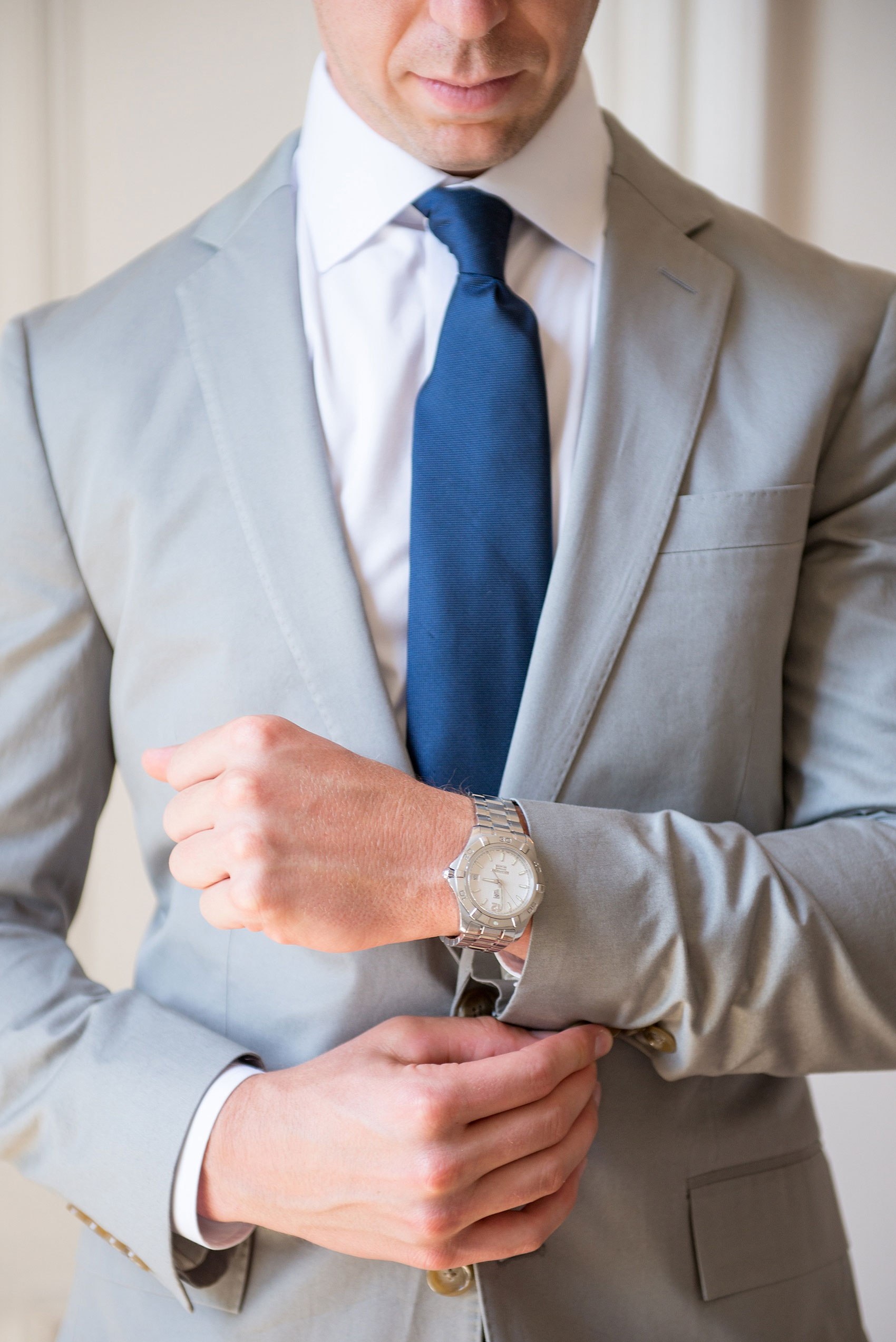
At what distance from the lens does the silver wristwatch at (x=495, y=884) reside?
0.85 metres

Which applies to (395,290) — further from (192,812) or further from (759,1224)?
(759,1224)

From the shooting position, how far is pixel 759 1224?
104cm

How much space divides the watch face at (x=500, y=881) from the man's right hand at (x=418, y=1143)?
0.40ft

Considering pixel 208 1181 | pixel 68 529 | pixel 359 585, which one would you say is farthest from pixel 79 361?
pixel 208 1181

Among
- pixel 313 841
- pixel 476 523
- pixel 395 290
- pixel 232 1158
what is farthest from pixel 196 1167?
pixel 395 290

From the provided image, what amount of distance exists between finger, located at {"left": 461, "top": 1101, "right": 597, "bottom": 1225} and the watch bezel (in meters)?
0.18

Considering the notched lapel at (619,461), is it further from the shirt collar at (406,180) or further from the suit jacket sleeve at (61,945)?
the suit jacket sleeve at (61,945)

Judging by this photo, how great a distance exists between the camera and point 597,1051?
0.92 m

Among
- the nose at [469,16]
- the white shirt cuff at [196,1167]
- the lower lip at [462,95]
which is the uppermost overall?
the nose at [469,16]

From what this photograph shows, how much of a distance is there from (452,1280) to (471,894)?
35cm

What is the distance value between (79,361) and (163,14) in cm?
97

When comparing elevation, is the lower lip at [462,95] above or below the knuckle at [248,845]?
above

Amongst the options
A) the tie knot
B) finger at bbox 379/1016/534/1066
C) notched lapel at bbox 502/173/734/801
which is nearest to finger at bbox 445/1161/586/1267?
finger at bbox 379/1016/534/1066

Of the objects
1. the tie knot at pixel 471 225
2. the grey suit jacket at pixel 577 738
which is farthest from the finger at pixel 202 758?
the tie knot at pixel 471 225
